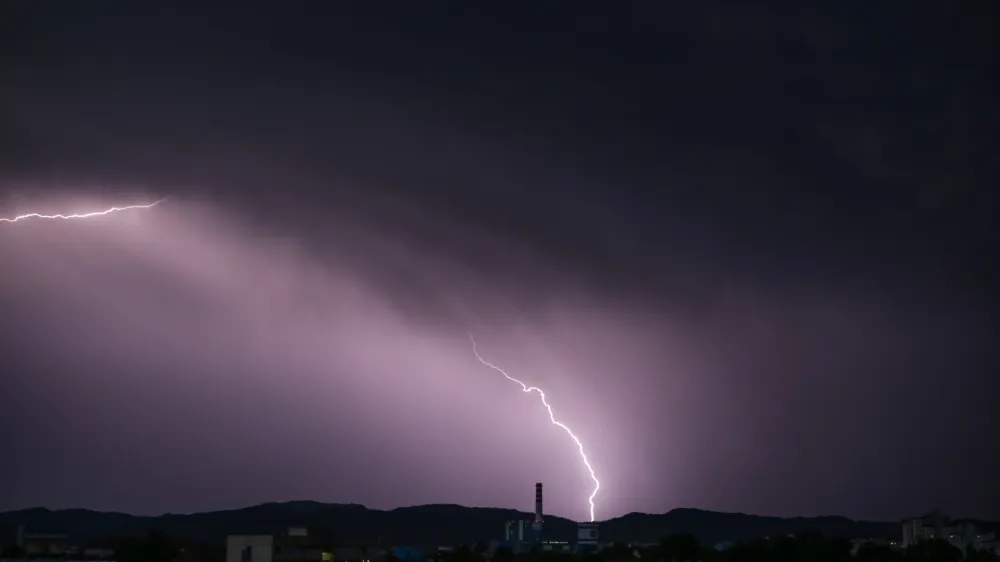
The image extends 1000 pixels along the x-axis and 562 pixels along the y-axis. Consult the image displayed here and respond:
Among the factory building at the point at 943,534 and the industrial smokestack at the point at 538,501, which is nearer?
the factory building at the point at 943,534

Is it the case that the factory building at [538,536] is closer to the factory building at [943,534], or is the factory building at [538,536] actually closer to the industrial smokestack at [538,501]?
the industrial smokestack at [538,501]

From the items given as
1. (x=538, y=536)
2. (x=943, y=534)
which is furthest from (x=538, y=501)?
(x=943, y=534)

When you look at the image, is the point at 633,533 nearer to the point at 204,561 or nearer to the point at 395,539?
the point at 395,539

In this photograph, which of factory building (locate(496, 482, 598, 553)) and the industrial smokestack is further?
the industrial smokestack

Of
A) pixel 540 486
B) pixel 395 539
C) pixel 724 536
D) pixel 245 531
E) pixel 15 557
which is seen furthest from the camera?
pixel 724 536

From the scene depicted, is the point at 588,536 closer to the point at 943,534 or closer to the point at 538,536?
the point at 538,536

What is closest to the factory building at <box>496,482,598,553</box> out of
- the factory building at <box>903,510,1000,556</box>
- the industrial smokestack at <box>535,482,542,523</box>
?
the industrial smokestack at <box>535,482,542,523</box>

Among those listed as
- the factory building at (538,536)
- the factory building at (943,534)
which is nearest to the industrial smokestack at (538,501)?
the factory building at (538,536)

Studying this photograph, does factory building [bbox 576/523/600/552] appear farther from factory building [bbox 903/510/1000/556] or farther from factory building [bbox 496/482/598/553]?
factory building [bbox 903/510/1000/556]

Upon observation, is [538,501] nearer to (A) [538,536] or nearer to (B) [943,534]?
(A) [538,536]

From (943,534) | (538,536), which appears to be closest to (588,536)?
(538,536)

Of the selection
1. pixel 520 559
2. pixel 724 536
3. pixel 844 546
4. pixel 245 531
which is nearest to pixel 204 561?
pixel 520 559

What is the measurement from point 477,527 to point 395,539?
20.3 m

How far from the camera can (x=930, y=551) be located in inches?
3314
